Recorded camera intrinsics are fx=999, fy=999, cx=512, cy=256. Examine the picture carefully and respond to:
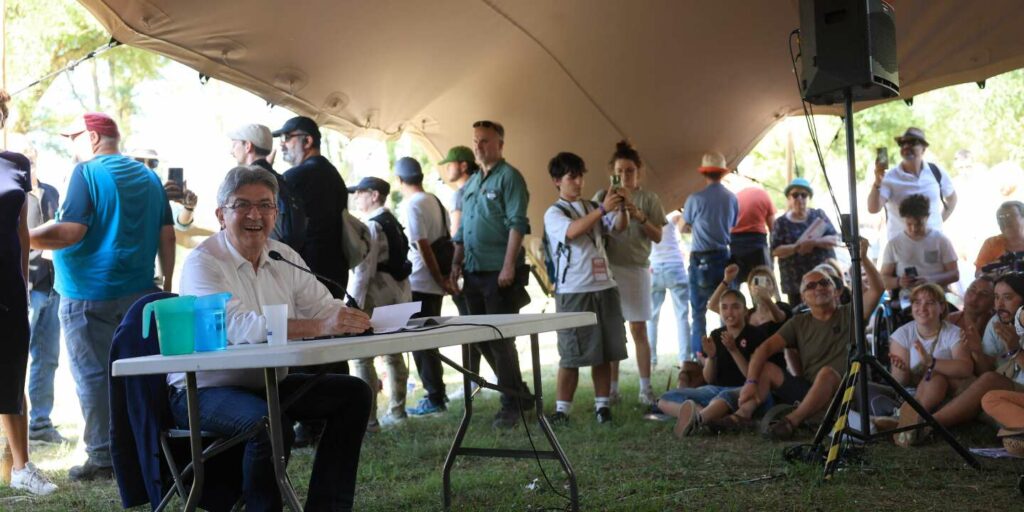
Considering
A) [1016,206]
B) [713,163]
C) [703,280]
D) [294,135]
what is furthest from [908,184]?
[294,135]

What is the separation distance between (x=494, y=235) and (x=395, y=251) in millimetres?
578

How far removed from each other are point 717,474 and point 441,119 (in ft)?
11.9

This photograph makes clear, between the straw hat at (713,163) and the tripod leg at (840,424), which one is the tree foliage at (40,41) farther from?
the tripod leg at (840,424)

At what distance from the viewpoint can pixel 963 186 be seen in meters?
8.53

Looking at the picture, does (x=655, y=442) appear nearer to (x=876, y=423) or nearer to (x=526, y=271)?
(x=876, y=423)

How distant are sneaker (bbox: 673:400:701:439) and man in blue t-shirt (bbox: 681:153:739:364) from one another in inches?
81.2

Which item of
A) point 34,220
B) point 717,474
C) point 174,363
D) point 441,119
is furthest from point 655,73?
point 174,363

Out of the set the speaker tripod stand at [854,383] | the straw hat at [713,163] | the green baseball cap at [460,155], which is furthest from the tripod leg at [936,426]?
the straw hat at [713,163]

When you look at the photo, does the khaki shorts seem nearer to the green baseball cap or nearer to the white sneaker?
the green baseball cap

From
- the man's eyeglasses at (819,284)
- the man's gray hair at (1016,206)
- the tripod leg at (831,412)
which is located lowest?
the tripod leg at (831,412)

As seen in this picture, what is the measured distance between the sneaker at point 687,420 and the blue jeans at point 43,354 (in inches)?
135

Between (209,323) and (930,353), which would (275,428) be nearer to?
(209,323)

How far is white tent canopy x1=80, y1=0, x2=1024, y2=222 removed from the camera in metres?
4.85

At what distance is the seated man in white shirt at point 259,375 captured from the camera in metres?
2.62
